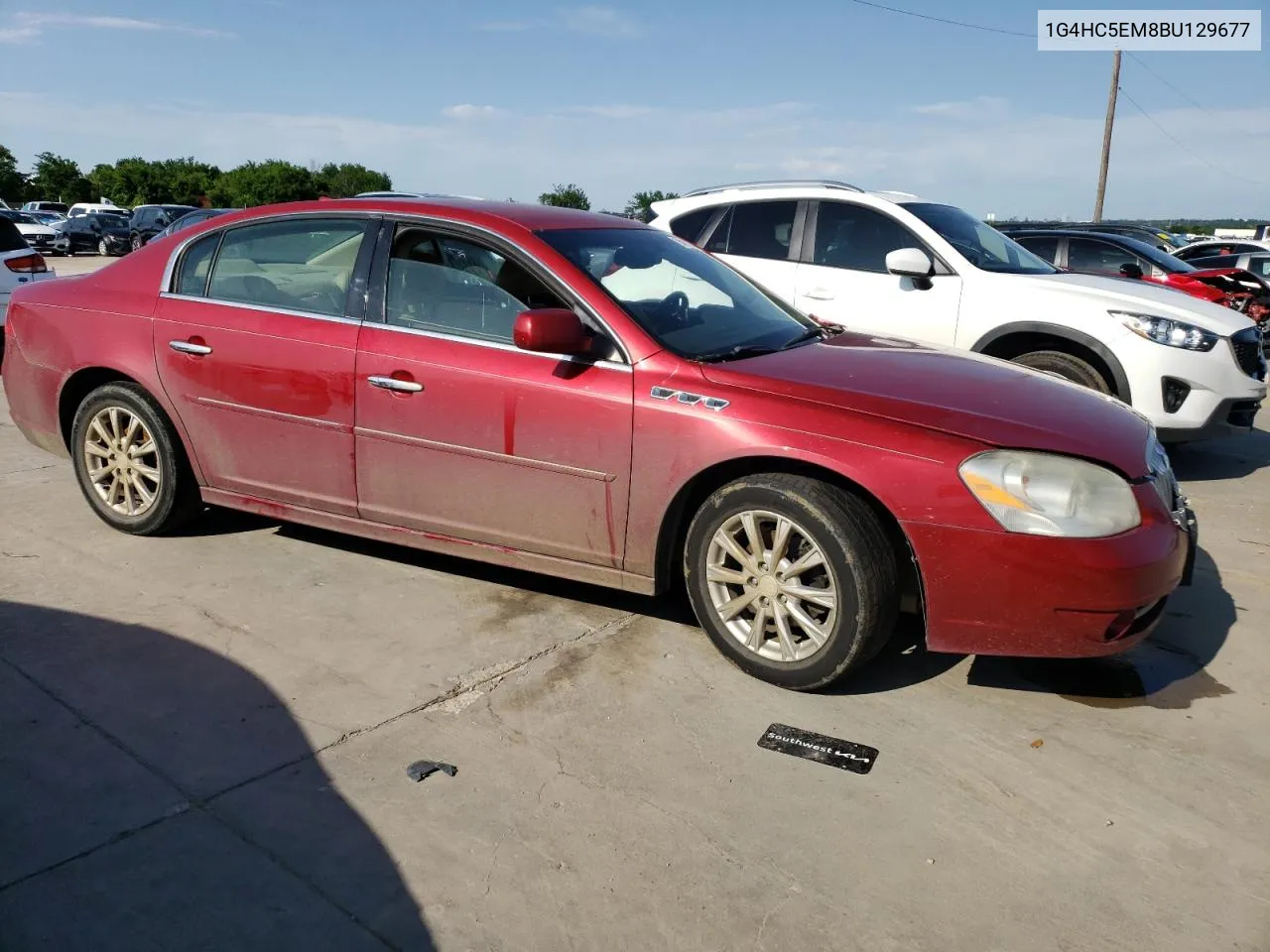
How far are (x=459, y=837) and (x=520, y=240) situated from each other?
90.4 inches

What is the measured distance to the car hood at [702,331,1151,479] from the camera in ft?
11.3

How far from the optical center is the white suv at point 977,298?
6.57m

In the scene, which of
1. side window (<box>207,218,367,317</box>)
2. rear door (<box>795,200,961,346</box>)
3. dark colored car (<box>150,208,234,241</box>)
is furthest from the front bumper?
rear door (<box>795,200,961,346</box>)

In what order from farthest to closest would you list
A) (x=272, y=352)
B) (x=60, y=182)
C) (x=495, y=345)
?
1. (x=60, y=182)
2. (x=272, y=352)
3. (x=495, y=345)

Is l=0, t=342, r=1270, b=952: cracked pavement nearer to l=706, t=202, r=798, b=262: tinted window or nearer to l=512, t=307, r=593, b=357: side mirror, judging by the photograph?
l=512, t=307, r=593, b=357: side mirror

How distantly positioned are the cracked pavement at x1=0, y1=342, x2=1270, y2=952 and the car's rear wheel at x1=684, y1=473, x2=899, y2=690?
156 millimetres

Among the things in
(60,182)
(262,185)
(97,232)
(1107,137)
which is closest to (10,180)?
(60,182)

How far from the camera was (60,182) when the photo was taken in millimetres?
62031

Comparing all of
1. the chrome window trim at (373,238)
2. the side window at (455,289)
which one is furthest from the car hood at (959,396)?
the side window at (455,289)

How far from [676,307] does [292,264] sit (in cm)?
171

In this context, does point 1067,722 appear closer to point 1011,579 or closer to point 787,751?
point 1011,579

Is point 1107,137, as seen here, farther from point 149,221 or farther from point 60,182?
point 60,182

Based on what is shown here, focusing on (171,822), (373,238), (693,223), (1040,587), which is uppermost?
(693,223)

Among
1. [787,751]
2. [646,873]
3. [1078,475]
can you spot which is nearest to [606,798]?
A: [646,873]
